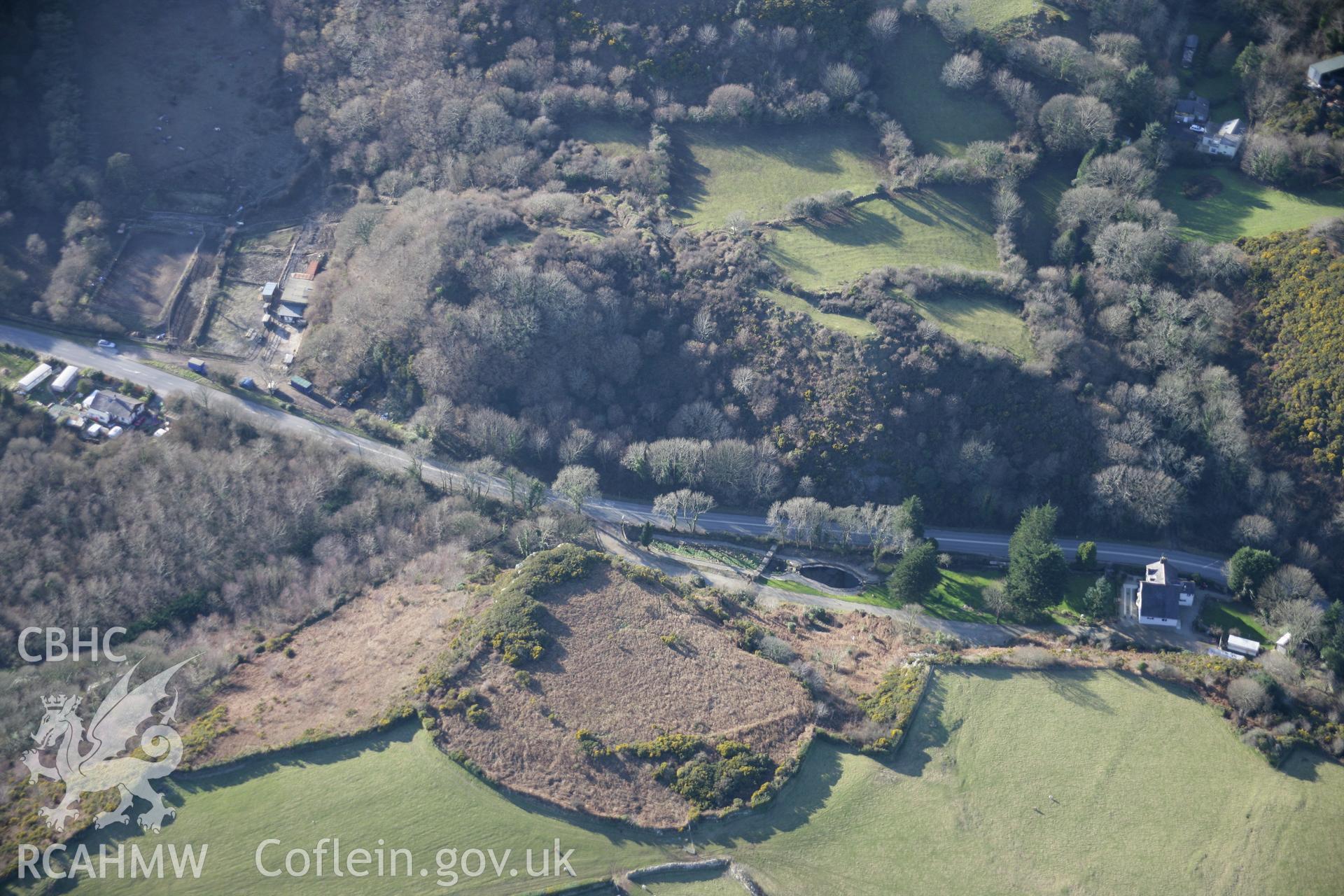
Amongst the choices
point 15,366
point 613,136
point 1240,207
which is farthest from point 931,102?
point 15,366

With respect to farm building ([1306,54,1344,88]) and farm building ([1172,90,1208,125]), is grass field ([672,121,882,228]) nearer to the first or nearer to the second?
farm building ([1172,90,1208,125])

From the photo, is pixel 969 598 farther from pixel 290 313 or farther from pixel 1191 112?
pixel 290 313

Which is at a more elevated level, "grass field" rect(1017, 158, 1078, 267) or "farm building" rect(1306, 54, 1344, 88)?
"farm building" rect(1306, 54, 1344, 88)

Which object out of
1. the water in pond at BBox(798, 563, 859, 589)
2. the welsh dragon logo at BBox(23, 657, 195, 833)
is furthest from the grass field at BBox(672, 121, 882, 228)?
the welsh dragon logo at BBox(23, 657, 195, 833)

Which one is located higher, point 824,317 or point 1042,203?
point 1042,203

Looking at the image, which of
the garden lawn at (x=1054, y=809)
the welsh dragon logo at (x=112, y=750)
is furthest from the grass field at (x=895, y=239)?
the welsh dragon logo at (x=112, y=750)

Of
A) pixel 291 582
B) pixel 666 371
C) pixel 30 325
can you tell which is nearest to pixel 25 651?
pixel 291 582
